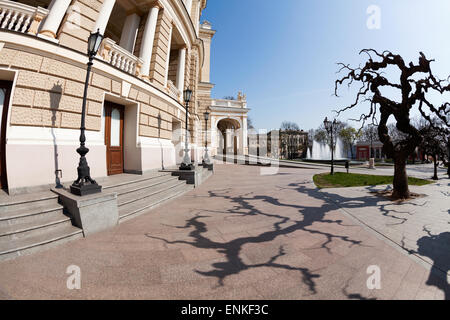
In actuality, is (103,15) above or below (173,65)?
below

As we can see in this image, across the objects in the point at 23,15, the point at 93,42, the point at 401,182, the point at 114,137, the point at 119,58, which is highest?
the point at 23,15

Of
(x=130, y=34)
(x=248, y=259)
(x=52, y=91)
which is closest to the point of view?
(x=248, y=259)

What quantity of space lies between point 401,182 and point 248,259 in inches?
307

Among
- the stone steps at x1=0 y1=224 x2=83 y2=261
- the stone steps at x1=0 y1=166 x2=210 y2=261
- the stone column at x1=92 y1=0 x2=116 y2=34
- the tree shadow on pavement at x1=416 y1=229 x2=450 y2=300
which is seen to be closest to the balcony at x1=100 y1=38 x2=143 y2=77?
the stone column at x1=92 y1=0 x2=116 y2=34

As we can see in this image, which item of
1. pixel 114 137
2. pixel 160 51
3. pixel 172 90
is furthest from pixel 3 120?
pixel 172 90

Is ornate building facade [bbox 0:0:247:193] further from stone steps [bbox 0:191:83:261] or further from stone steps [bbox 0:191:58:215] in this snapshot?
stone steps [bbox 0:191:83:261]

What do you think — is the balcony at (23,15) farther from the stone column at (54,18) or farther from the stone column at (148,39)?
the stone column at (148,39)

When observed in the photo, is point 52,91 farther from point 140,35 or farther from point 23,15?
point 140,35

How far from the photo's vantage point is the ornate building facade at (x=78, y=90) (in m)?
4.68

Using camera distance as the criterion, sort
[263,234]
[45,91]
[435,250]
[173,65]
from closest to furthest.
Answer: [435,250] → [263,234] → [45,91] → [173,65]

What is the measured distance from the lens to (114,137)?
776 centimetres

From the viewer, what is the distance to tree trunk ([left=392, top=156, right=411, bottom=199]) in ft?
21.6
